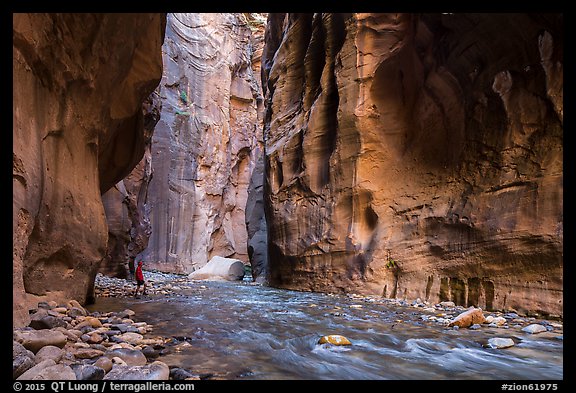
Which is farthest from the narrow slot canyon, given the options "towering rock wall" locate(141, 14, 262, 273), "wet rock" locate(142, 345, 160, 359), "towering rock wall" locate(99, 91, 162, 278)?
"towering rock wall" locate(141, 14, 262, 273)

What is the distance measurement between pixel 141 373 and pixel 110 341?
1.52 metres

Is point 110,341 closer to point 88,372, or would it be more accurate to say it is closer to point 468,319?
point 88,372

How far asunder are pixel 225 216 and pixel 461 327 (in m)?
31.7

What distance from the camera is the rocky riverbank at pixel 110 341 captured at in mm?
2443

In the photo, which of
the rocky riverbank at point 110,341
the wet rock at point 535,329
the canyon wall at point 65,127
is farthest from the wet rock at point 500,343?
the canyon wall at point 65,127

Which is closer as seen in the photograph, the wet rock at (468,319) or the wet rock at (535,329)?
the wet rock at (535,329)

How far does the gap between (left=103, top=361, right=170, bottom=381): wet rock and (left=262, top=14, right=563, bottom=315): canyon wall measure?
5845 millimetres

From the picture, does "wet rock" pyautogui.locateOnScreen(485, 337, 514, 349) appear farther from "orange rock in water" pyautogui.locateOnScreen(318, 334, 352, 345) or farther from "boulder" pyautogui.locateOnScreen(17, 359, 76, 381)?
"boulder" pyautogui.locateOnScreen(17, 359, 76, 381)

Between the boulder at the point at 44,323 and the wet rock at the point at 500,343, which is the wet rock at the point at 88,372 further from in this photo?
the wet rock at the point at 500,343

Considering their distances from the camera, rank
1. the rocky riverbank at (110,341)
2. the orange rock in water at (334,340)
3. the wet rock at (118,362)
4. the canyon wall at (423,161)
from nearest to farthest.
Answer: the rocky riverbank at (110,341) < the wet rock at (118,362) < the orange rock in water at (334,340) < the canyon wall at (423,161)

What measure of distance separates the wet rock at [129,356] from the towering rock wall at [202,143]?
2733 cm

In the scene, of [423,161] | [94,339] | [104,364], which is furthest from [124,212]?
[104,364]
